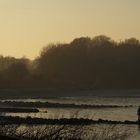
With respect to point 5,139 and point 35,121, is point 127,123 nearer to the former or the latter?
point 35,121

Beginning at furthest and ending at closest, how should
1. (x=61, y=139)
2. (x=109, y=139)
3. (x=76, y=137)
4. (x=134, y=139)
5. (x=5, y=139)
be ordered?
1. (x=134, y=139)
2. (x=109, y=139)
3. (x=76, y=137)
4. (x=61, y=139)
5. (x=5, y=139)

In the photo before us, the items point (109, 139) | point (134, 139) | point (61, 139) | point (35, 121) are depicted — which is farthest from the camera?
point (35, 121)

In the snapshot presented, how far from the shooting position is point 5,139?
12711 millimetres

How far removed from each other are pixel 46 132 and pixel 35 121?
132 feet

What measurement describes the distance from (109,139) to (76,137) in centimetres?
330

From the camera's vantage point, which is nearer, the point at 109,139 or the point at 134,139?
the point at 109,139

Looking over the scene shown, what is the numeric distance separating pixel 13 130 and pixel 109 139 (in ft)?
14.8

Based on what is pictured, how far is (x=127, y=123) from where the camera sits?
5984 centimetres

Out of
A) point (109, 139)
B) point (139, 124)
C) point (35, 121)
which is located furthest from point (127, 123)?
point (109, 139)

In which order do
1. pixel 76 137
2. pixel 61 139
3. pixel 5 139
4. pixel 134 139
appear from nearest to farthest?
pixel 5 139 < pixel 61 139 < pixel 76 137 < pixel 134 139

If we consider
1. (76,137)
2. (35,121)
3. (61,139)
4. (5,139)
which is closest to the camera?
(5,139)

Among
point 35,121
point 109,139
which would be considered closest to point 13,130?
point 109,139

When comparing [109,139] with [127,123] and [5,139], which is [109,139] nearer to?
[5,139]

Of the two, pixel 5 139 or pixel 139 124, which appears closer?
pixel 5 139
